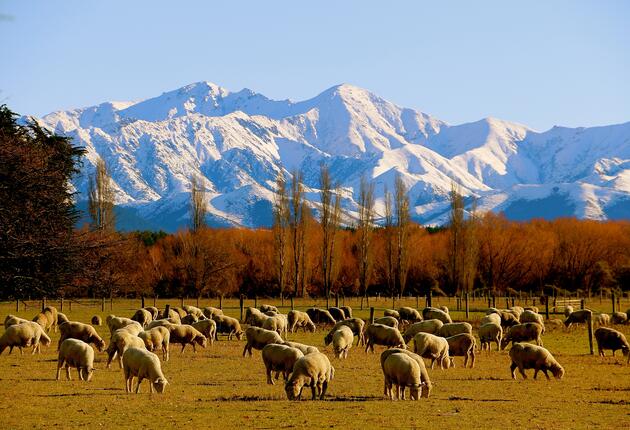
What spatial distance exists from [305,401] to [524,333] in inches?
535

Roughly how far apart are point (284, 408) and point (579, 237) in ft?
287

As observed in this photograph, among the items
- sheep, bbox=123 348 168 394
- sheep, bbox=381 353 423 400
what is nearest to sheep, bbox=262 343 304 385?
sheep, bbox=381 353 423 400

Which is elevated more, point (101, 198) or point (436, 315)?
point (101, 198)

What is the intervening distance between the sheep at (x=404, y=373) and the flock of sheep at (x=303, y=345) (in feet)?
0.07

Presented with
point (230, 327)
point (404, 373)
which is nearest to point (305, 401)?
point (404, 373)

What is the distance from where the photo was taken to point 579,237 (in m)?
101

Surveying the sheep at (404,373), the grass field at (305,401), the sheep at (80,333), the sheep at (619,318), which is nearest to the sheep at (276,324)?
the grass field at (305,401)

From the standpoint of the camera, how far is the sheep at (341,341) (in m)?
28.9

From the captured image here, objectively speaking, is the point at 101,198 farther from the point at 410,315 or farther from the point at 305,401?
the point at 305,401

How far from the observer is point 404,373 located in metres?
20.1

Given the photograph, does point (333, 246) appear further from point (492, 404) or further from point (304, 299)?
point (492, 404)

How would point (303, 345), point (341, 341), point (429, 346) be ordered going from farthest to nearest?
point (341, 341) < point (429, 346) < point (303, 345)

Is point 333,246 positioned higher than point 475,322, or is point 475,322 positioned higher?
point 333,246

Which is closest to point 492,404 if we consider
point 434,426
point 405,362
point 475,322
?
point 405,362
